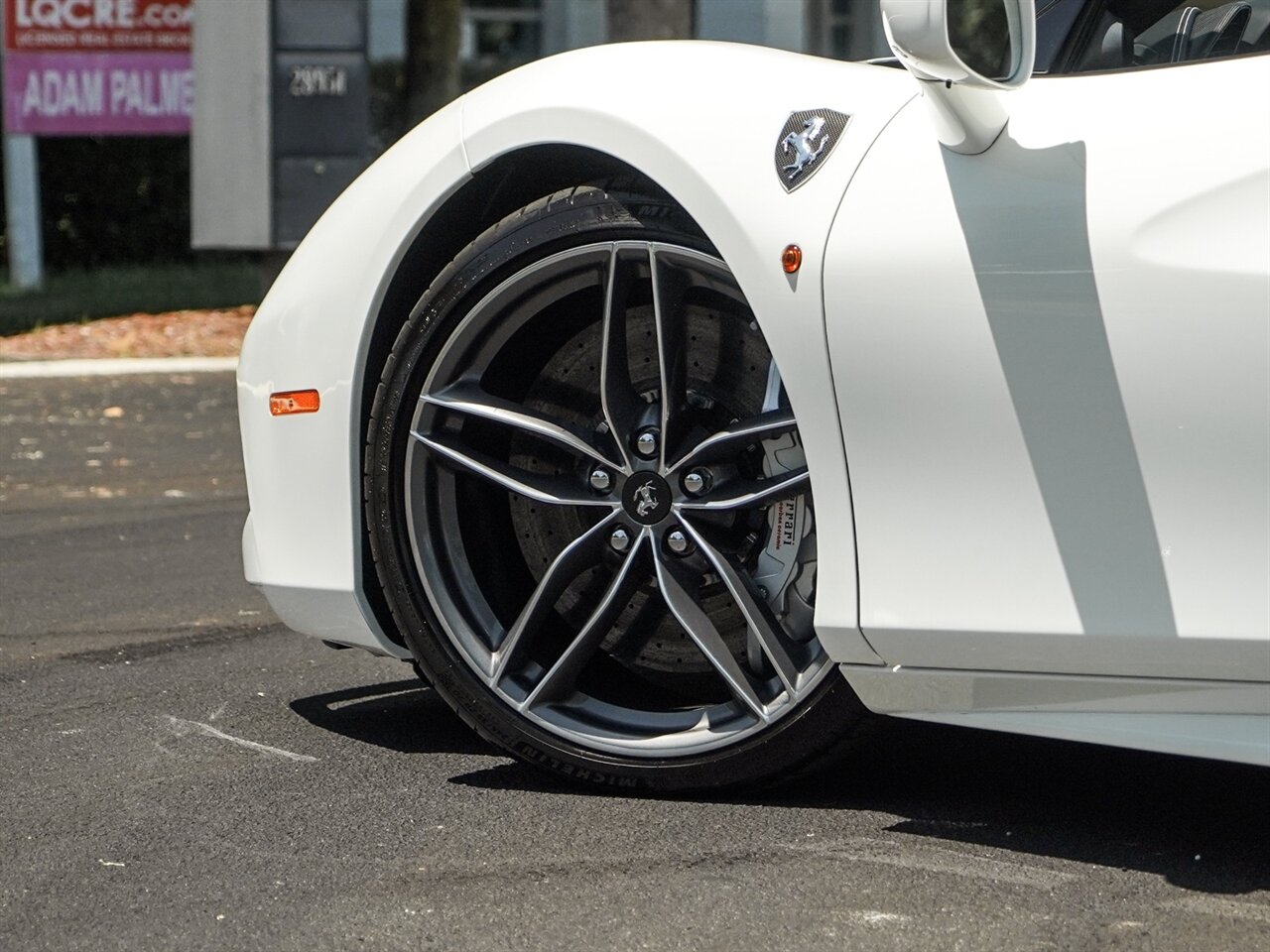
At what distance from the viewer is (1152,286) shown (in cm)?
264

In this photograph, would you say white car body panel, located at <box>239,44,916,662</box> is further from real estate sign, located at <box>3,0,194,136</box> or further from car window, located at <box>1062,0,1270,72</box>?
real estate sign, located at <box>3,0,194,136</box>

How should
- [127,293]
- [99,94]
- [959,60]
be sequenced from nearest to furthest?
[959,60], [127,293], [99,94]

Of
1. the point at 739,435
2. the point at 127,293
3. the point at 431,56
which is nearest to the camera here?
the point at 739,435

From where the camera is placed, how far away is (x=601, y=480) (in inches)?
128

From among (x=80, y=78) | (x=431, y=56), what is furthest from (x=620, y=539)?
(x=80, y=78)

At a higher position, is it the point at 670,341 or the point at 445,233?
the point at 445,233

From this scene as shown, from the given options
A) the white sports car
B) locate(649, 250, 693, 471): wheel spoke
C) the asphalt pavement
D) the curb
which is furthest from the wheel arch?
the curb

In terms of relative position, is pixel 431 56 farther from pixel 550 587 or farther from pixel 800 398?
pixel 800 398

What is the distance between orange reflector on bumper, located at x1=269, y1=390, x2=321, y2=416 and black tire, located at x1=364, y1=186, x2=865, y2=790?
133 mm

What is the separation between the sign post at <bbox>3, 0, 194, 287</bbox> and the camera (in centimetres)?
1578

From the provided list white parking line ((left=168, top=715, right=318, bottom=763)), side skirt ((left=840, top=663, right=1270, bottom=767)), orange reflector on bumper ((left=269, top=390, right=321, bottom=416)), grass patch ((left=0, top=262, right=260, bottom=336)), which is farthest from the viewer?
grass patch ((left=0, top=262, right=260, bottom=336))

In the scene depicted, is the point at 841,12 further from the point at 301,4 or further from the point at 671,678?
the point at 671,678

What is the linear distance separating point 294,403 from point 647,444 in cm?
67

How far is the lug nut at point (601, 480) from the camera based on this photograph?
325 centimetres
